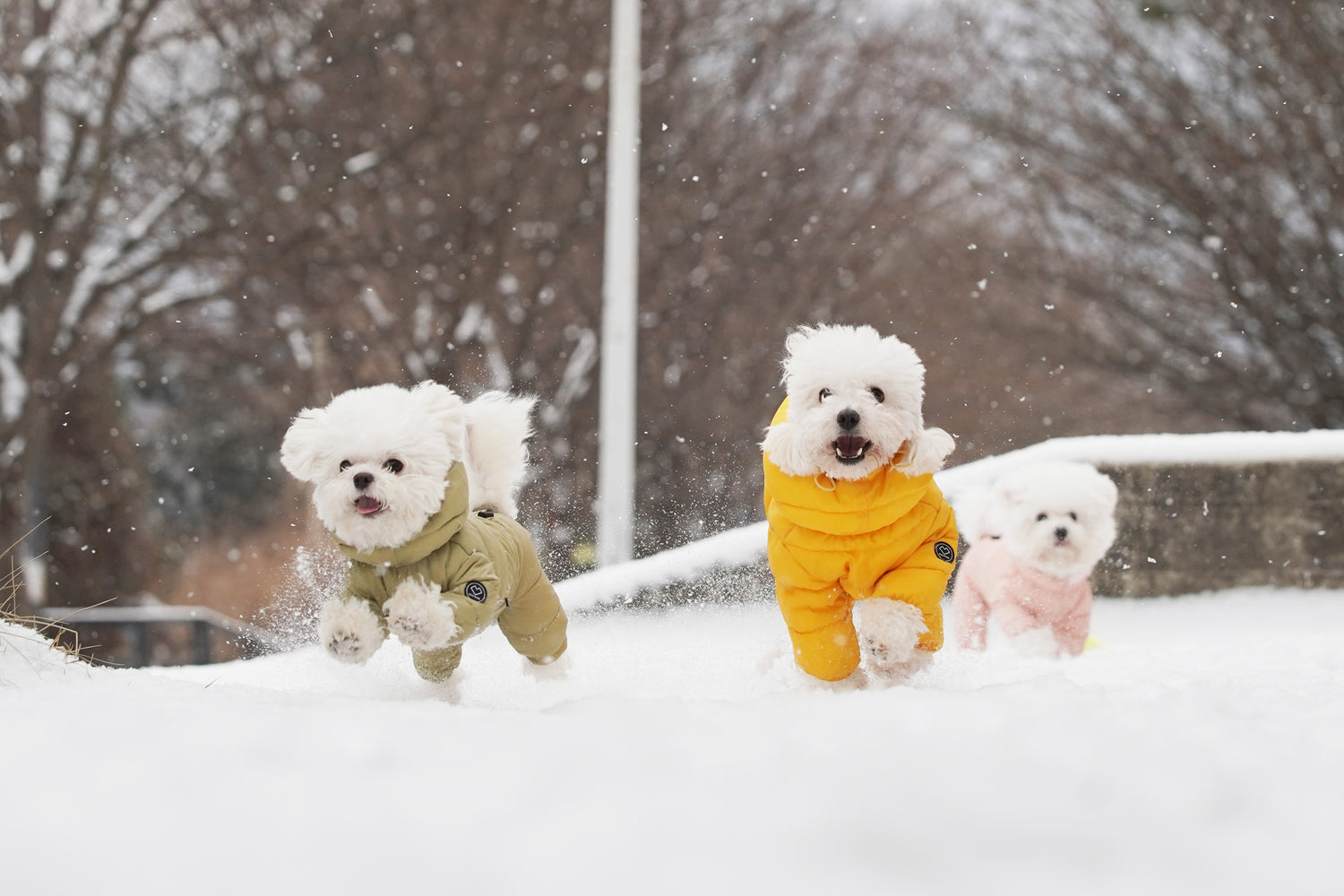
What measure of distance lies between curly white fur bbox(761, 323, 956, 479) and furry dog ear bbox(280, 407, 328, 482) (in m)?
1.56

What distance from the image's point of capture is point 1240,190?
49.5 feet

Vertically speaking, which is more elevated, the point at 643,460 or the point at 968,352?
the point at 968,352

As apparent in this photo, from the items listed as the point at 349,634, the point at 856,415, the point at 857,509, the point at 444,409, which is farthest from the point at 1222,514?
the point at 349,634

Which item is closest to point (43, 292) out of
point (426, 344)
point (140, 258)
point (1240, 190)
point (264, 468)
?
point (140, 258)

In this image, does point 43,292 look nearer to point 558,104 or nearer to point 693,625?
point 558,104

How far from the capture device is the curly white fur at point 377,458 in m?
4.32

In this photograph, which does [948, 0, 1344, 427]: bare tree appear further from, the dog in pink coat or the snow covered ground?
the snow covered ground

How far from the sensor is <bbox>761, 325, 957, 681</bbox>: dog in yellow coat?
4.39m

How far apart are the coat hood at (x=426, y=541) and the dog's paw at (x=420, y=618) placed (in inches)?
5.2

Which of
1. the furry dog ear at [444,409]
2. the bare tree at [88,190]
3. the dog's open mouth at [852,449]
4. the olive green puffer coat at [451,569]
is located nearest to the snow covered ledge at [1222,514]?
the olive green puffer coat at [451,569]

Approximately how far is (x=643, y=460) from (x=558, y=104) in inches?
170

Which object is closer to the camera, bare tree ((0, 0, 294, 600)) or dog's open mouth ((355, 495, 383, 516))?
dog's open mouth ((355, 495, 383, 516))

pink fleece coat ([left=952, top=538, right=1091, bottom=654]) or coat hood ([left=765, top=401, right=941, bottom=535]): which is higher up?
coat hood ([left=765, top=401, right=941, bottom=535])

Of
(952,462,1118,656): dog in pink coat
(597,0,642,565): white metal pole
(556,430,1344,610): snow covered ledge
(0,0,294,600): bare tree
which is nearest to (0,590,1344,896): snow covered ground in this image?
(952,462,1118,656): dog in pink coat
